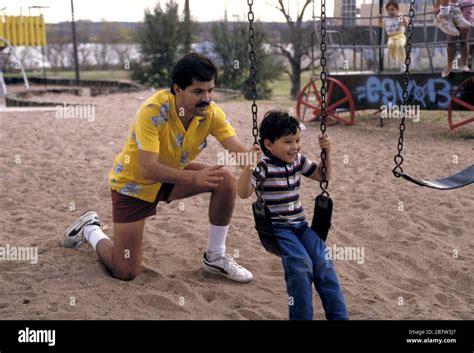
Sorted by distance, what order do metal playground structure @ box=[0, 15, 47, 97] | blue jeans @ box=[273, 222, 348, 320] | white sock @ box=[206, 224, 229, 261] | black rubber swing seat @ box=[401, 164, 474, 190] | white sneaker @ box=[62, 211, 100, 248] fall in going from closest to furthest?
blue jeans @ box=[273, 222, 348, 320]
white sock @ box=[206, 224, 229, 261]
black rubber swing seat @ box=[401, 164, 474, 190]
white sneaker @ box=[62, 211, 100, 248]
metal playground structure @ box=[0, 15, 47, 97]

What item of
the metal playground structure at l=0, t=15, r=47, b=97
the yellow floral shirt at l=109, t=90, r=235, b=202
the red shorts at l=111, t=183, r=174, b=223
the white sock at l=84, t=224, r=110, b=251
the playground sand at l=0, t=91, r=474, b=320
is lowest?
the playground sand at l=0, t=91, r=474, b=320

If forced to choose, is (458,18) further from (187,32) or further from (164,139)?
(187,32)

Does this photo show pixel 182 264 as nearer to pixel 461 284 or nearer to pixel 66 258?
pixel 66 258

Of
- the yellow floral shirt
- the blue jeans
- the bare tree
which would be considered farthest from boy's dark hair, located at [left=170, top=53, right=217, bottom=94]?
the bare tree

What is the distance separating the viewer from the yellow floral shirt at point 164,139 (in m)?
3.13

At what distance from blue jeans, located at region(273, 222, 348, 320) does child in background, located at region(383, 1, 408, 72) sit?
6.31m

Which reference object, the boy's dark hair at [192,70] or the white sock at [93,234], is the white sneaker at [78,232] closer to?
the white sock at [93,234]

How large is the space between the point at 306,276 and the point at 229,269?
864 mm

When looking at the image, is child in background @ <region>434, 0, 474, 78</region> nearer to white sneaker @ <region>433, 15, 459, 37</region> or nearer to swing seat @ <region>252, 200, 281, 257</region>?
white sneaker @ <region>433, 15, 459, 37</region>

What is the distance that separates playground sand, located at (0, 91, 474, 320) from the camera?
10.1 ft

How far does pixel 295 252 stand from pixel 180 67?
3.41ft

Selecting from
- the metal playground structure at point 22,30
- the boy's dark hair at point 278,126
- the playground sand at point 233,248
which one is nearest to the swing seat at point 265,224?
the boy's dark hair at point 278,126

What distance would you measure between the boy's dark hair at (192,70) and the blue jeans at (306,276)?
0.80 meters
